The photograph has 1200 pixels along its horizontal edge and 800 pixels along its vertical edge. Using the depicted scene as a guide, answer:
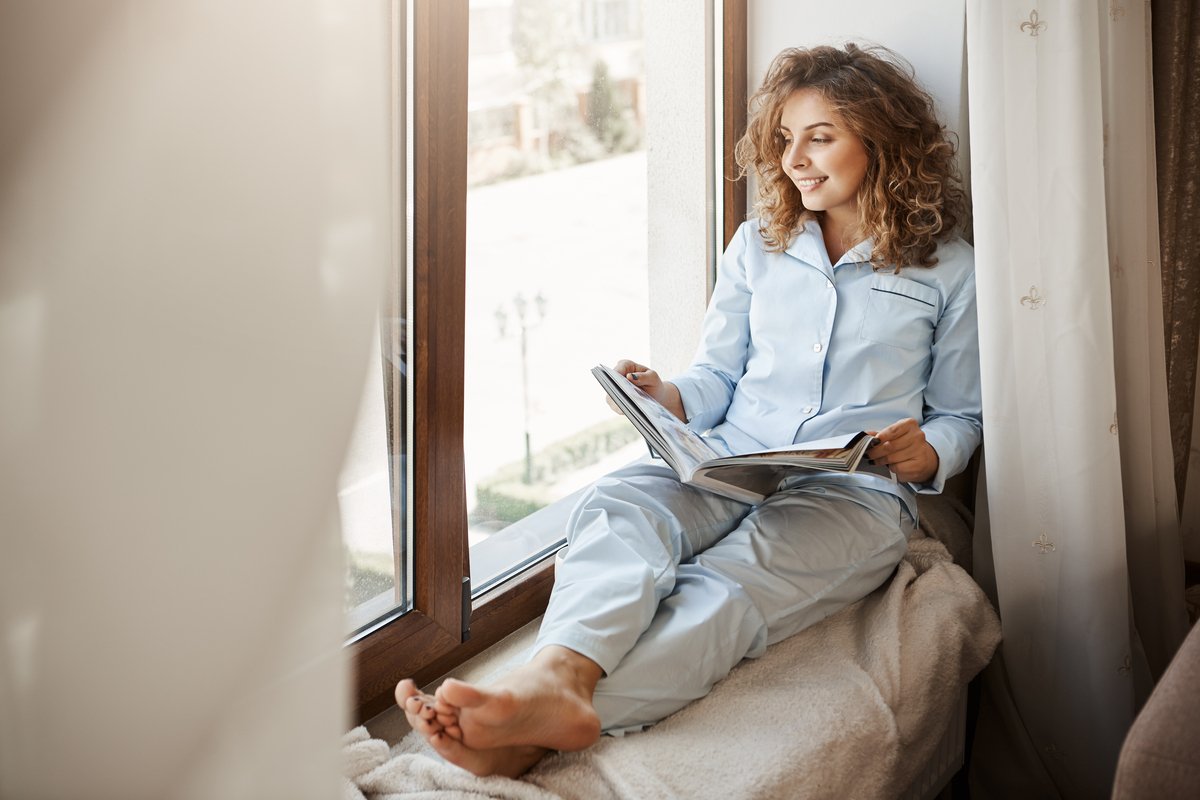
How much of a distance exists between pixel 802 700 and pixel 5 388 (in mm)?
929

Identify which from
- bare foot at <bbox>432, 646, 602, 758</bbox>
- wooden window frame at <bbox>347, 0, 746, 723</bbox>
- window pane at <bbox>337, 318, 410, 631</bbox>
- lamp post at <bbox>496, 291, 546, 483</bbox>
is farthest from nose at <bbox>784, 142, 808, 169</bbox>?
bare foot at <bbox>432, 646, 602, 758</bbox>

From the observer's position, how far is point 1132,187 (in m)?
1.39

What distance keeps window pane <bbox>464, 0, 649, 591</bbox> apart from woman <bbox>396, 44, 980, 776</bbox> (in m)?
0.25

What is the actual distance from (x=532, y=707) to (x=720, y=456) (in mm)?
458

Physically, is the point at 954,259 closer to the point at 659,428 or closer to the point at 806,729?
the point at 659,428

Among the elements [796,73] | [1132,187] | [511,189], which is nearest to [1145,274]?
[1132,187]

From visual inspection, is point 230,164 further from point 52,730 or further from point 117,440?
point 52,730

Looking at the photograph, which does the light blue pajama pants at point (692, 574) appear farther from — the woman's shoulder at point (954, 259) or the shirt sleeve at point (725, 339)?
the woman's shoulder at point (954, 259)

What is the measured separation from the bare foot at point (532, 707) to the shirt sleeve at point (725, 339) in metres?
0.69

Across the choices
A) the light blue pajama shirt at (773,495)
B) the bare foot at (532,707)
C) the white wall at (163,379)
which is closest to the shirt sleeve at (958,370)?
the light blue pajama shirt at (773,495)

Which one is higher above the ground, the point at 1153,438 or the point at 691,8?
the point at 691,8

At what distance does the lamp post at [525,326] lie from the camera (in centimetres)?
170

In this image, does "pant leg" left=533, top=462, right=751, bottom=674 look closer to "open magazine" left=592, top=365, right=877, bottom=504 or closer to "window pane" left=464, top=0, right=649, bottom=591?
"open magazine" left=592, top=365, right=877, bottom=504

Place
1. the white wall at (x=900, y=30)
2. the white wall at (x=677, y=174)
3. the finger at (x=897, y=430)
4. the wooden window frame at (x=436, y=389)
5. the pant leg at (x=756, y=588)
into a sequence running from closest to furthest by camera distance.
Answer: the pant leg at (x=756, y=588) < the wooden window frame at (x=436, y=389) < the finger at (x=897, y=430) < the white wall at (x=900, y=30) < the white wall at (x=677, y=174)
